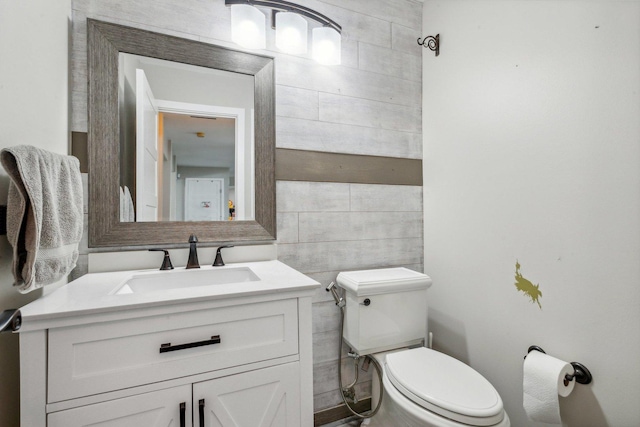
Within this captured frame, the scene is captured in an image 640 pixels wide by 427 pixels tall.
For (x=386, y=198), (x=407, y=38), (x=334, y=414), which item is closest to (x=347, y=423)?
(x=334, y=414)

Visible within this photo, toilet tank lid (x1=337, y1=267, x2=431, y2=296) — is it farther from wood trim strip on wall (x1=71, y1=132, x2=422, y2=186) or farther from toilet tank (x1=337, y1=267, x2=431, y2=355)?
wood trim strip on wall (x1=71, y1=132, x2=422, y2=186)

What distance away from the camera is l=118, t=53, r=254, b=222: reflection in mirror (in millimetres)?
1261

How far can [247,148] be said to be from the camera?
4.73 ft

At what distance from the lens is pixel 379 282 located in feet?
4.74

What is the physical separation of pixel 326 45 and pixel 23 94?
1.22m

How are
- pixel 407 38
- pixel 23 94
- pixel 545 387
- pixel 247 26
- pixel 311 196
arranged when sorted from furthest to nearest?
1. pixel 407 38
2. pixel 311 196
3. pixel 247 26
4. pixel 545 387
5. pixel 23 94

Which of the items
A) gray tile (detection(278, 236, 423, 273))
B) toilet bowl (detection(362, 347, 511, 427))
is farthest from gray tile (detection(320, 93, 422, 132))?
toilet bowl (detection(362, 347, 511, 427))

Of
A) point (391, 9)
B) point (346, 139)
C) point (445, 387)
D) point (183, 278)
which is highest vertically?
point (391, 9)

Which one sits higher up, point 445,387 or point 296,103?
point 296,103

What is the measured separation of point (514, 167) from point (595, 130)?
0.30 meters

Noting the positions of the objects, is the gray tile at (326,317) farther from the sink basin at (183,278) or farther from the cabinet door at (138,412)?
the cabinet door at (138,412)

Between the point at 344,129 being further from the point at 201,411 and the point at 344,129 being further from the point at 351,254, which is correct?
the point at 201,411

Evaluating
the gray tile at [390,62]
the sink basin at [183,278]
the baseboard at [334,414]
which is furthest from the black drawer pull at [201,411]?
the gray tile at [390,62]

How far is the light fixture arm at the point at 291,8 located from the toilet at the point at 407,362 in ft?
4.24
